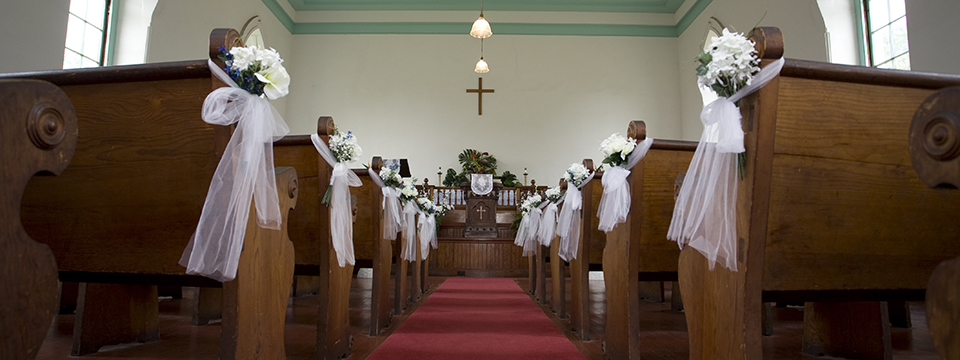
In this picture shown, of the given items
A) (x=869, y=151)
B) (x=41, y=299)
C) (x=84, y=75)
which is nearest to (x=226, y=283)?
(x=41, y=299)

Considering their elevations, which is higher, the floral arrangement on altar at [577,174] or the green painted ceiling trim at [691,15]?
the green painted ceiling trim at [691,15]

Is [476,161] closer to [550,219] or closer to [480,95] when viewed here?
[480,95]

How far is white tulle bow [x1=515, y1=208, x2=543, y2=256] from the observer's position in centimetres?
479

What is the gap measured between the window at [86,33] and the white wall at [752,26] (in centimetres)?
677

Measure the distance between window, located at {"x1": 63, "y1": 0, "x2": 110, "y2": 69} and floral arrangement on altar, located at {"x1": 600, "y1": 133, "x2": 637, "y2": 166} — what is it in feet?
19.4

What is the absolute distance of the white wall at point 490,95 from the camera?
11109 millimetres

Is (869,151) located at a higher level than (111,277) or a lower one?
higher

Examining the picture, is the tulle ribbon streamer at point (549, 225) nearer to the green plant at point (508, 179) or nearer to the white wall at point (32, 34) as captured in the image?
the white wall at point (32, 34)

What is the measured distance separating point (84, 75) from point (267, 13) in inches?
386

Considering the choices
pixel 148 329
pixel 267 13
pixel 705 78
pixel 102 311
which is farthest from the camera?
pixel 267 13

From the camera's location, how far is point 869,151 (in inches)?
52.2

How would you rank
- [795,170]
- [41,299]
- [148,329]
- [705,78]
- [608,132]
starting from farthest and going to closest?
[608,132] < [148,329] < [705,78] < [795,170] < [41,299]

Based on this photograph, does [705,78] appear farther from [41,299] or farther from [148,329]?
[148,329]

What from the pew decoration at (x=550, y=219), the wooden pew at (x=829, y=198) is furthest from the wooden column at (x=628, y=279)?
the pew decoration at (x=550, y=219)
